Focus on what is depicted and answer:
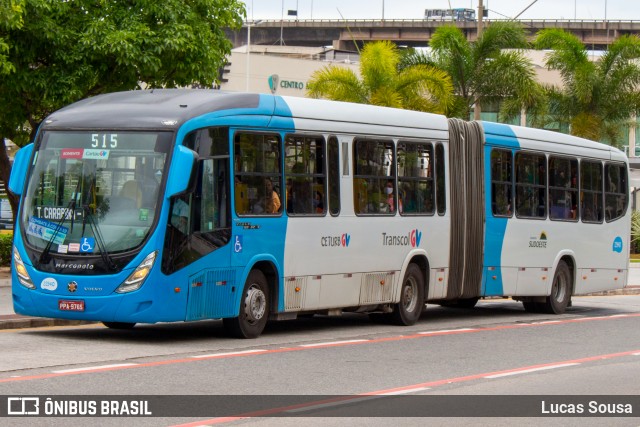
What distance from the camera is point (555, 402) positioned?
38.5 feet

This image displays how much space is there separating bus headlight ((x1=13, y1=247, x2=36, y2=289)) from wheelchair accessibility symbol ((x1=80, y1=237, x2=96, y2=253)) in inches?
30.4

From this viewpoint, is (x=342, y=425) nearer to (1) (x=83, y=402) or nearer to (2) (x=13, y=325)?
(1) (x=83, y=402)

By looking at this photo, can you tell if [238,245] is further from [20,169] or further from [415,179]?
[415,179]

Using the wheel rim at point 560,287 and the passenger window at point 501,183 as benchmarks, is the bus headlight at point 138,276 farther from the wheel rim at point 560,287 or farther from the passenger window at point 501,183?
the wheel rim at point 560,287

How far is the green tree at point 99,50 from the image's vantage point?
2548cm

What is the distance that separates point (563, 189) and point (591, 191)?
131cm

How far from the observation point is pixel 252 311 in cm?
1630

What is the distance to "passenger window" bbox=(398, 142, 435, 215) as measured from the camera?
1952 cm

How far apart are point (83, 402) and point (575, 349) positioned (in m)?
8.49

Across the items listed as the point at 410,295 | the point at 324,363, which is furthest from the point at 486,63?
the point at 324,363

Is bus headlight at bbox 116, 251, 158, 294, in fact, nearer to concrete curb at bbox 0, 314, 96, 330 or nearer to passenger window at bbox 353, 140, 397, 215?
concrete curb at bbox 0, 314, 96, 330

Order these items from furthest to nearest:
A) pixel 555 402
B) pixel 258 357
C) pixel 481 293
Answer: pixel 481 293
pixel 258 357
pixel 555 402

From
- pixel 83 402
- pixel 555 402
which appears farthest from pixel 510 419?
pixel 83 402

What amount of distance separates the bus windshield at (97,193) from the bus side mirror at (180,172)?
0.16 meters
